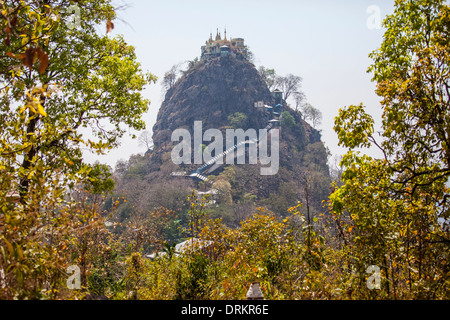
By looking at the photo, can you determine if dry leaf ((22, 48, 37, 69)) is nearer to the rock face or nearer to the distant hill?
the distant hill

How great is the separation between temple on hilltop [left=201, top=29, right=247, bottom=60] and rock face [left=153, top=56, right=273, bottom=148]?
1.65 meters

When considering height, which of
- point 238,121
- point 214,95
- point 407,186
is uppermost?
point 214,95

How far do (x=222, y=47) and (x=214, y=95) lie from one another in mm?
10225

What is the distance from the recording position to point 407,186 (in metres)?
4.55

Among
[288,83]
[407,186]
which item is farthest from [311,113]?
[407,186]

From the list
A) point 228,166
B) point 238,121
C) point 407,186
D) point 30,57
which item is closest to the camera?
point 30,57

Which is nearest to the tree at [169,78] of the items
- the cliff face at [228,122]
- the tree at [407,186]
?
the cliff face at [228,122]

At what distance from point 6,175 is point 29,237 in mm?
556

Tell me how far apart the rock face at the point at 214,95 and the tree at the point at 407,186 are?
73834mm

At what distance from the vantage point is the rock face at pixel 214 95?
79438 millimetres

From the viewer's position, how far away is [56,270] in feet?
9.14

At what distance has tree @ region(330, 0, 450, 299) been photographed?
11.6 ft

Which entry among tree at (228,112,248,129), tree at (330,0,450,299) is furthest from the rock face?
tree at (330,0,450,299)

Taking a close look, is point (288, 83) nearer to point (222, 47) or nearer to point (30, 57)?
point (222, 47)
